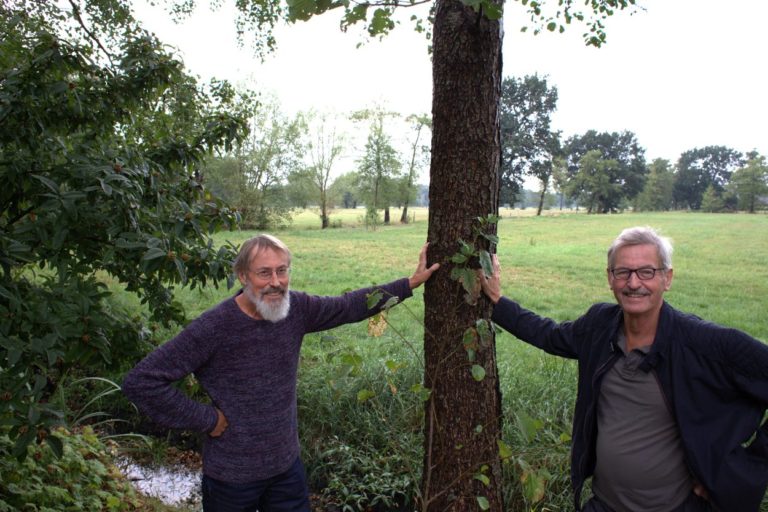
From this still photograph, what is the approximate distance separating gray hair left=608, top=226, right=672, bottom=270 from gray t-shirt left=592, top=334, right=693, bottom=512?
1.31ft

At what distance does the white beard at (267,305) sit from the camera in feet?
8.24

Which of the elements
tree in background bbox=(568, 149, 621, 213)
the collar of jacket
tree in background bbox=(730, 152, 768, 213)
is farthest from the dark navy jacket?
tree in background bbox=(730, 152, 768, 213)

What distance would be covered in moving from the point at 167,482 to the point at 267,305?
346 cm

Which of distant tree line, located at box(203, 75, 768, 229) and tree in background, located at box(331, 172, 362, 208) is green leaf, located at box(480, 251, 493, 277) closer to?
distant tree line, located at box(203, 75, 768, 229)

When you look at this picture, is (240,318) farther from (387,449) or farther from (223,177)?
(223,177)

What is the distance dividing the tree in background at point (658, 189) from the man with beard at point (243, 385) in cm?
8175

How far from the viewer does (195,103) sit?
17.1 feet

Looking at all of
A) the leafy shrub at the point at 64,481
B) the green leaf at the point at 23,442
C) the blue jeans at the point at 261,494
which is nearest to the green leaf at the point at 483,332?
the blue jeans at the point at 261,494

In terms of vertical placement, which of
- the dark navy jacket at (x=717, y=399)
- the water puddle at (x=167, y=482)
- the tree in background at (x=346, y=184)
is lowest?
the water puddle at (x=167, y=482)

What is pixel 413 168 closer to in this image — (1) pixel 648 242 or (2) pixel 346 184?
(2) pixel 346 184

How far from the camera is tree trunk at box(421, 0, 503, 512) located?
271 cm

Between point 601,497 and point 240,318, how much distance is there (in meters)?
1.93

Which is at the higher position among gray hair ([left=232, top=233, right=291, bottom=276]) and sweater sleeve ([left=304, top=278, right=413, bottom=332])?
gray hair ([left=232, top=233, right=291, bottom=276])

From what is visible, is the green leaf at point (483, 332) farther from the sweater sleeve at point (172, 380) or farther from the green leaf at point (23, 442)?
the green leaf at point (23, 442)
